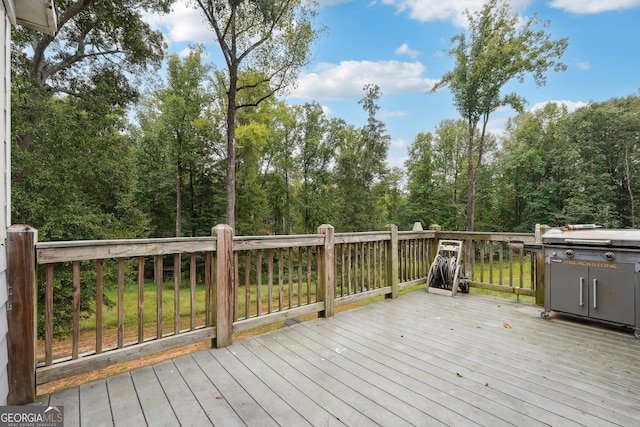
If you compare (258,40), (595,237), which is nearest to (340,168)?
(258,40)

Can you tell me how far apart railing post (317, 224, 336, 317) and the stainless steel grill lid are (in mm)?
2564

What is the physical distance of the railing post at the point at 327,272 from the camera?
11.6 ft

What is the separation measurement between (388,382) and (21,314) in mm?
2423

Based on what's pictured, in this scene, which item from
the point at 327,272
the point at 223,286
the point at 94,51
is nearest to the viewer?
the point at 223,286

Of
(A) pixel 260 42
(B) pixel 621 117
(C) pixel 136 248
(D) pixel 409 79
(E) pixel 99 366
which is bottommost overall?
(E) pixel 99 366

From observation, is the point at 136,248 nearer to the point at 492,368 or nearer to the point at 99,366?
the point at 99,366

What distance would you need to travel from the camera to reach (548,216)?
664 inches

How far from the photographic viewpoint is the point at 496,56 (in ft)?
36.7

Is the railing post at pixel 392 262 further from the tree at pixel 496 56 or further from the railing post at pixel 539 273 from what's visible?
the tree at pixel 496 56

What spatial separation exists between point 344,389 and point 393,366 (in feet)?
1.75

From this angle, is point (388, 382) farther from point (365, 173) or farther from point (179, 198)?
point (365, 173)

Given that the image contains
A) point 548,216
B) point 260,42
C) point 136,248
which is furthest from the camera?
point 548,216

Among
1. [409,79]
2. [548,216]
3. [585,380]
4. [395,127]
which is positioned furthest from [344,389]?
[548,216]

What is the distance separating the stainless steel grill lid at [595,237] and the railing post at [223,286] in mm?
3623
